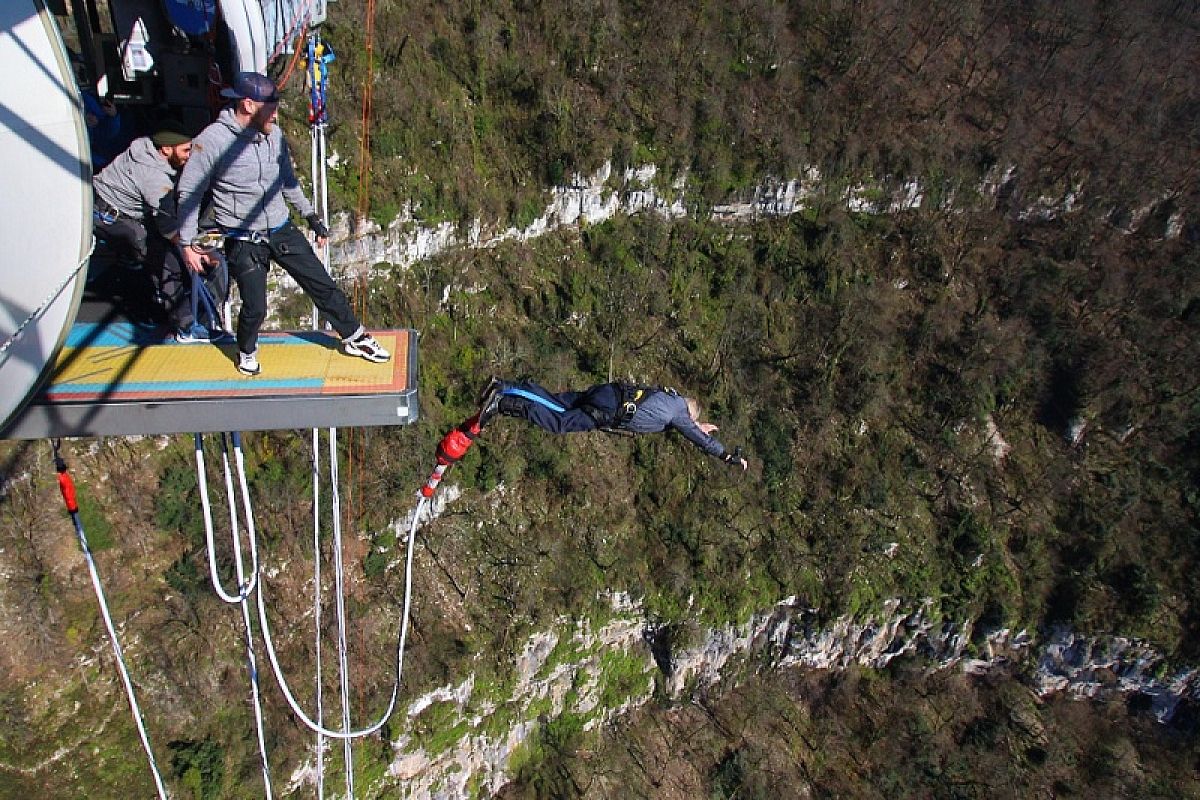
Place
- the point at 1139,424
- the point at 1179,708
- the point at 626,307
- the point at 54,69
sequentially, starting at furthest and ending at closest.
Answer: the point at 1139,424
the point at 1179,708
the point at 626,307
the point at 54,69

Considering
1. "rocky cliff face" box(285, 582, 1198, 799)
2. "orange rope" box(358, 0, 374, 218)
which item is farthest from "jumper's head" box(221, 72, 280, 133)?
"rocky cliff face" box(285, 582, 1198, 799)

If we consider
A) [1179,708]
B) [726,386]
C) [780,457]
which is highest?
[726,386]

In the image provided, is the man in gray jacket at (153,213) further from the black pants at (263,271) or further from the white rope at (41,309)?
the white rope at (41,309)

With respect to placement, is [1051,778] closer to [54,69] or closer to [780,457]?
[780,457]

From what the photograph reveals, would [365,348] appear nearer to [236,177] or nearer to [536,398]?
[236,177]

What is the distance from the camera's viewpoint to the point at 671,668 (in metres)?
23.5

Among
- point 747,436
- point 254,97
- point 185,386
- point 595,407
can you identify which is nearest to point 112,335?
point 185,386

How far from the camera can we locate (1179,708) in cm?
2778

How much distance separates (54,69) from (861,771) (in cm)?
3162

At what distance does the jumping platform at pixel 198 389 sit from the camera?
502 cm

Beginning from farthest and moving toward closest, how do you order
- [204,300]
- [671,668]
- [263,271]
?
[671,668] → [204,300] → [263,271]

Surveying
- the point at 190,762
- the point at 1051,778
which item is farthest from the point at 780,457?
the point at 190,762

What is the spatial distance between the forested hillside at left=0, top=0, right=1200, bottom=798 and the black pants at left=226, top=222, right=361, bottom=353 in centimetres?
1461

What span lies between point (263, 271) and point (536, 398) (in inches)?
127
